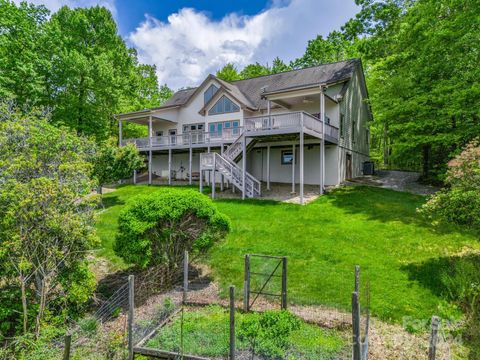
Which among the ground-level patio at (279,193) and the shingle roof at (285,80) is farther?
the shingle roof at (285,80)

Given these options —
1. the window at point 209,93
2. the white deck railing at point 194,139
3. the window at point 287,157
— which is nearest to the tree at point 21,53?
the white deck railing at point 194,139

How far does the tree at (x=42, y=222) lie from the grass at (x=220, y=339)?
232 centimetres

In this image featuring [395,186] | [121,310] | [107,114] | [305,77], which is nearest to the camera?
[121,310]

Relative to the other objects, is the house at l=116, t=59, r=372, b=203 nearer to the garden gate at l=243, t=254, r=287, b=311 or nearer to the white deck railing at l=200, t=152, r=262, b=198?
the white deck railing at l=200, t=152, r=262, b=198

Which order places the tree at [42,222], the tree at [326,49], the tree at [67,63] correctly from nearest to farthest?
the tree at [42,222]
the tree at [67,63]
the tree at [326,49]

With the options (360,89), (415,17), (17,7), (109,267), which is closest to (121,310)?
(109,267)

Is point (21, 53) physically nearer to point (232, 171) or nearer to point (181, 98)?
point (181, 98)

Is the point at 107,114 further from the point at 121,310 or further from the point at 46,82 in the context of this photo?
the point at 121,310

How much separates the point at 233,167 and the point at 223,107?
7101 mm

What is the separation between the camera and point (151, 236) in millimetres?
7504

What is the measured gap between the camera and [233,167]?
17172 mm

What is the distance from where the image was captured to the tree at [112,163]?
15688 millimetres

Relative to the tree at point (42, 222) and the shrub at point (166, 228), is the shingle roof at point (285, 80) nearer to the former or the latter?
the shrub at point (166, 228)

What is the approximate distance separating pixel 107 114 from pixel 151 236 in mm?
23075
